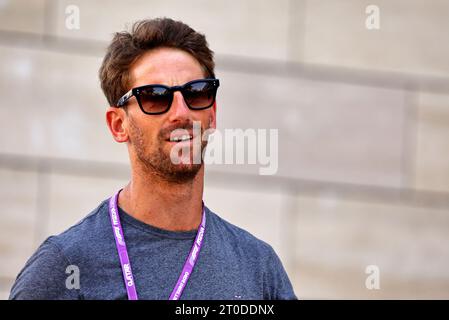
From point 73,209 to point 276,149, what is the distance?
5.39 feet

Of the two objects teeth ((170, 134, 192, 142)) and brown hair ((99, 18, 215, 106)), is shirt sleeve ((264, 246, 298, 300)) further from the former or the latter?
brown hair ((99, 18, 215, 106))

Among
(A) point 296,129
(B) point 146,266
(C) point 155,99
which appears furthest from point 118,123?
(A) point 296,129

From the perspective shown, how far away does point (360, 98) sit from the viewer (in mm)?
6707

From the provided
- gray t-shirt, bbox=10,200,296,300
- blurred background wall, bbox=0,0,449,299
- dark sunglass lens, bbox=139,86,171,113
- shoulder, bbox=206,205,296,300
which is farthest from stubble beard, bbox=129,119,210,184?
blurred background wall, bbox=0,0,449,299

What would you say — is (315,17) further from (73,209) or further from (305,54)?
(73,209)

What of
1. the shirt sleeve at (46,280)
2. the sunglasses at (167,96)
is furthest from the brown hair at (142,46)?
the shirt sleeve at (46,280)

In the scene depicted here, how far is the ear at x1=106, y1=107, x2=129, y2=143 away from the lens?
3301 mm

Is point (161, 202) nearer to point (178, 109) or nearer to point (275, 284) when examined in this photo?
point (178, 109)

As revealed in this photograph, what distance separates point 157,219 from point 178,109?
0.43 m

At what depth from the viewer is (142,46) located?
3.24 meters

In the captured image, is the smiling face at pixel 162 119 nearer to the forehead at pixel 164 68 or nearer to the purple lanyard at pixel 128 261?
the forehead at pixel 164 68

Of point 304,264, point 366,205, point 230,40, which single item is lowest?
point 304,264

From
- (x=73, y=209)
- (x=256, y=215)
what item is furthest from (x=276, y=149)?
(x=73, y=209)
